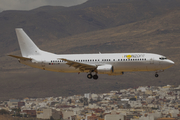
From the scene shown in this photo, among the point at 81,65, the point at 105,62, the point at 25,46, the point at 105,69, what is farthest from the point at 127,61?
the point at 25,46

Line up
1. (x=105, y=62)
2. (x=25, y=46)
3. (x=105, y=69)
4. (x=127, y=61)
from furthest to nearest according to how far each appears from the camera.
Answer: (x=25, y=46) < (x=105, y=62) < (x=127, y=61) < (x=105, y=69)

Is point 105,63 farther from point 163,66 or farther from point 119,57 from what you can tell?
point 163,66

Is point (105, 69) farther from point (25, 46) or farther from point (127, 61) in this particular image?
point (25, 46)

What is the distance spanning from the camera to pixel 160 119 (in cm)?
18888

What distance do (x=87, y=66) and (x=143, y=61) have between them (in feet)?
36.9

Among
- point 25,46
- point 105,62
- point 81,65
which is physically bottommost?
point 81,65

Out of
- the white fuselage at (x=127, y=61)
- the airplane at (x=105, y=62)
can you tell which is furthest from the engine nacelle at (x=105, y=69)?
the white fuselage at (x=127, y=61)

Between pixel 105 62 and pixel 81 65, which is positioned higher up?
pixel 105 62

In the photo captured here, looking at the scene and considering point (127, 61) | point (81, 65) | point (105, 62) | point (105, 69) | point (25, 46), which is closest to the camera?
point (105, 69)

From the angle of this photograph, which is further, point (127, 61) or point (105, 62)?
point (105, 62)

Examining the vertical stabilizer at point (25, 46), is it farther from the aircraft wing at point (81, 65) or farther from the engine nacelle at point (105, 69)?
the engine nacelle at point (105, 69)

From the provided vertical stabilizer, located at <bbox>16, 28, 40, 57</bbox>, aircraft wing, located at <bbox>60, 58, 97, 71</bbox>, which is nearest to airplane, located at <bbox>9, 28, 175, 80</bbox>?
aircraft wing, located at <bbox>60, 58, 97, 71</bbox>

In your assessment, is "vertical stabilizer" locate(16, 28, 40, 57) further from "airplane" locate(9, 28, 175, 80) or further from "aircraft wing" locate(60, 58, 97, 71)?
"aircraft wing" locate(60, 58, 97, 71)

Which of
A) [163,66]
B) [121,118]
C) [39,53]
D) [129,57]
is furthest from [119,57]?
[121,118]
